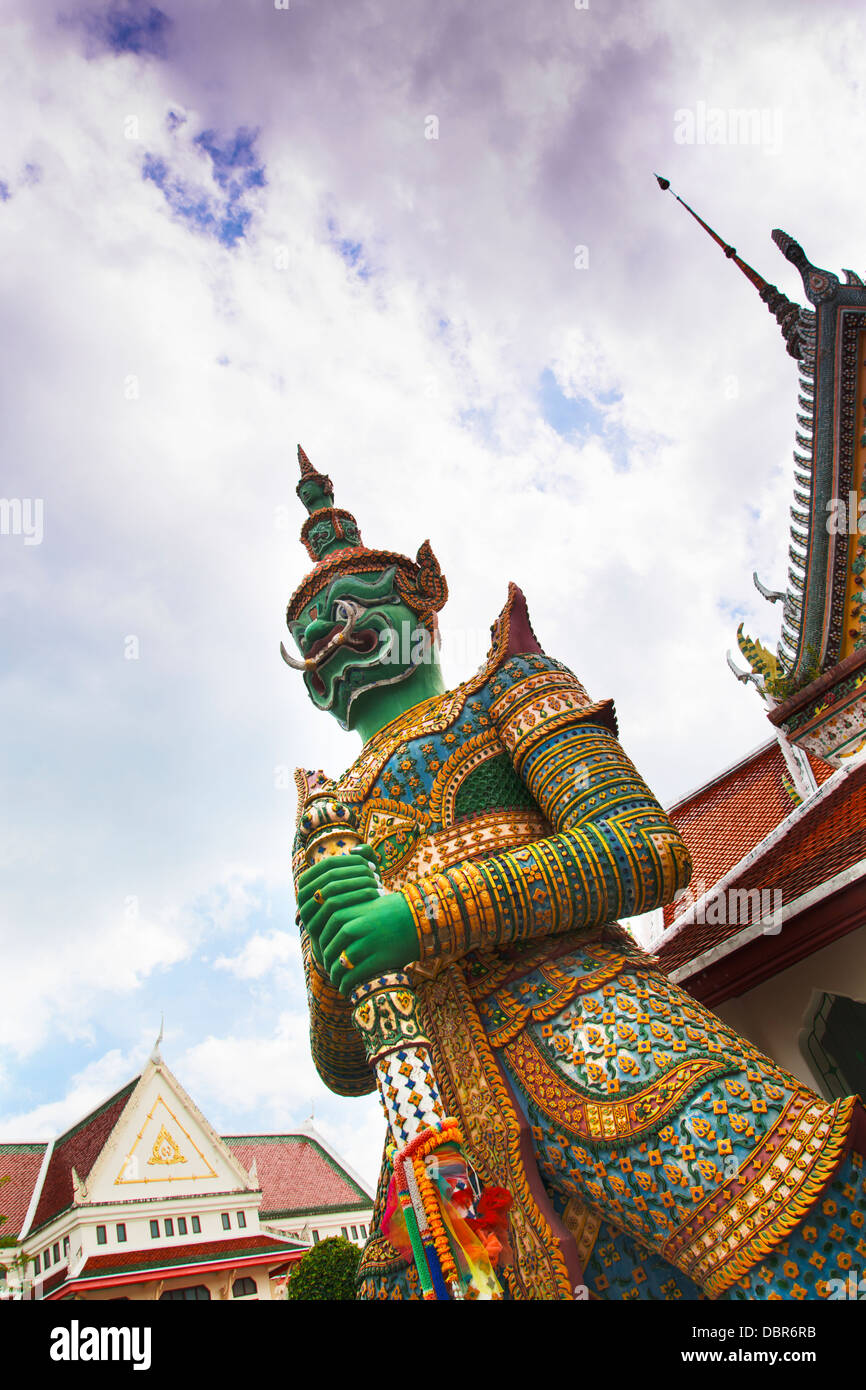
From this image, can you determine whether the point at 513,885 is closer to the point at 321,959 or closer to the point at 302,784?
the point at 321,959

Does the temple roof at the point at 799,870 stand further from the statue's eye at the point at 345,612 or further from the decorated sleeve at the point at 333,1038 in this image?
the statue's eye at the point at 345,612

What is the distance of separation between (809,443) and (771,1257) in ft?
22.2

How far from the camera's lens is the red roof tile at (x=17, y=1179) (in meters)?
11.9

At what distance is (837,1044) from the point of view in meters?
4.14

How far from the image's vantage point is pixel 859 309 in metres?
7.30

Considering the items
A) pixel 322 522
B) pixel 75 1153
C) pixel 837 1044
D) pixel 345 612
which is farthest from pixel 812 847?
pixel 75 1153

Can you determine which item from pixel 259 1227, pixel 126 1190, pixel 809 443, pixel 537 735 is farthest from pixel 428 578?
pixel 259 1227

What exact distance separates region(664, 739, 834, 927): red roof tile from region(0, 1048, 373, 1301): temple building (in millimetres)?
6337

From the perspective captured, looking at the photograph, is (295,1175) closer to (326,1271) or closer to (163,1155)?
(163,1155)

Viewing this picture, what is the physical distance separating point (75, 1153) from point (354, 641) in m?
11.4

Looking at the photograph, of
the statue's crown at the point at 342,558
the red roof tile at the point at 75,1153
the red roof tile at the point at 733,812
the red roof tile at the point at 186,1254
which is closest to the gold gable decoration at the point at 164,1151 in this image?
the red roof tile at the point at 75,1153

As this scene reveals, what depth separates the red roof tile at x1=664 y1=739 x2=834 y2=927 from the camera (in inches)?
253

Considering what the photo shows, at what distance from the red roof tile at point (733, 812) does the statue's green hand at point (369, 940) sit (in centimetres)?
358

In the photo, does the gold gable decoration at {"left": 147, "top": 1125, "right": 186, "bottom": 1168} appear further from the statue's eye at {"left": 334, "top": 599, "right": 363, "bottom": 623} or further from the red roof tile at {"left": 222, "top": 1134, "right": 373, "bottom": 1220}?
the statue's eye at {"left": 334, "top": 599, "right": 363, "bottom": 623}
